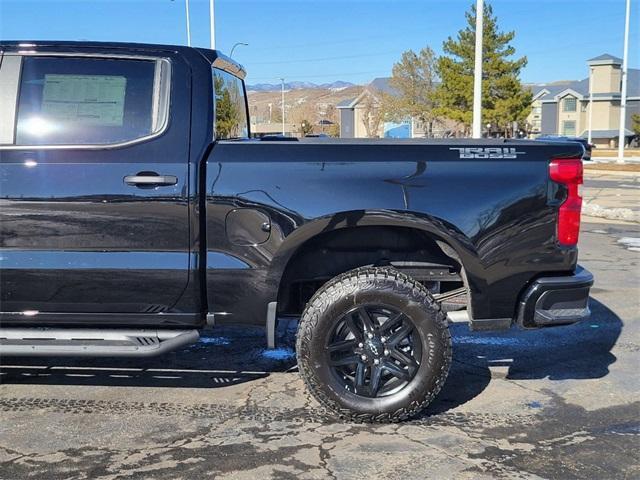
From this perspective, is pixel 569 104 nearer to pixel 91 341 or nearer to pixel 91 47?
pixel 91 47

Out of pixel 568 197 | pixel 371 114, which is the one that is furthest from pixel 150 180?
pixel 371 114

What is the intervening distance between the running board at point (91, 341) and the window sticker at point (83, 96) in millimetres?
1256

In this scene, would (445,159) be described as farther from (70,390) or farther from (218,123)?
(70,390)

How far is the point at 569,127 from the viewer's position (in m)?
80.8

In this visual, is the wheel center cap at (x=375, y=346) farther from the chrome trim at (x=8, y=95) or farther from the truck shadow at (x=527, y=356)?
the chrome trim at (x=8, y=95)

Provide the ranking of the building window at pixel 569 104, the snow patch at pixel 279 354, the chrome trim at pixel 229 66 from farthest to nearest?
the building window at pixel 569 104 < the snow patch at pixel 279 354 < the chrome trim at pixel 229 66

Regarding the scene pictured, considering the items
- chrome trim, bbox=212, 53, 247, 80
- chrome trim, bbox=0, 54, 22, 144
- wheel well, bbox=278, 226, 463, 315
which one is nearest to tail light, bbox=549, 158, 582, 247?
wheel well, bbox=278, 226, 463, 315

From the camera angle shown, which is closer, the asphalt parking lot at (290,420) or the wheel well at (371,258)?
the asphalt parking lot at (290,420)

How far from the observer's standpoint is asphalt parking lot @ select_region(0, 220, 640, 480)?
11.3 ft

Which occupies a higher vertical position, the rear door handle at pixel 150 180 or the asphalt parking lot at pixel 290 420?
the rear door handle at pixel 150 180

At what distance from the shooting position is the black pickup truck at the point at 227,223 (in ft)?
12.5

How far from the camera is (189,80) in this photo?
4008 mm

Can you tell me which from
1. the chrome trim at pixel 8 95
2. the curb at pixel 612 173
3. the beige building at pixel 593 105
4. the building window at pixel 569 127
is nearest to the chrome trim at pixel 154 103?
the chrome trim at pixel 8 95

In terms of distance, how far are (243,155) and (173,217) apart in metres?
0.53
